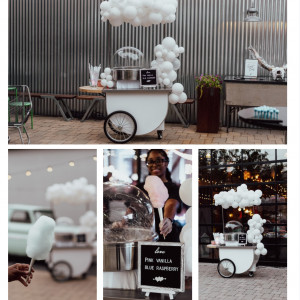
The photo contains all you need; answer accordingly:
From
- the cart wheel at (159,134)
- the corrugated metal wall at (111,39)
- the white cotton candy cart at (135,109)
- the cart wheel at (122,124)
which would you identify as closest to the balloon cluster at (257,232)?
the white cotton candy cart at (135,109)

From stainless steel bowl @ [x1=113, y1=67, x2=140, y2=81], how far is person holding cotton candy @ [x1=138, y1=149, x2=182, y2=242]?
11.0 feet

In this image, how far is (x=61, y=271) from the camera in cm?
499

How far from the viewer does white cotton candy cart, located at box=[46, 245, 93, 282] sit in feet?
16.4

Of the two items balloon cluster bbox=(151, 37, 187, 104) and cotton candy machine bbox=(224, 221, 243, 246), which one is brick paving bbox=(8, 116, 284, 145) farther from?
cotton candy machine bbox=(224, 221, 243, 246)

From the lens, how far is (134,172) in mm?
5168

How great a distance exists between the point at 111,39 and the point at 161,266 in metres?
6.72

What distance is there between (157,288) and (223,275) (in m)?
0.75

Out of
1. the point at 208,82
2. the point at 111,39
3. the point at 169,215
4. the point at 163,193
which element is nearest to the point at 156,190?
the point at 163,193

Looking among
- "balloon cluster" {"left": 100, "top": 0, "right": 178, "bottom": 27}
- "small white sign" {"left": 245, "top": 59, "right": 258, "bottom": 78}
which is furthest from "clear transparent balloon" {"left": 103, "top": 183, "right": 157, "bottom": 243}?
"small white sign" {"left": 245, "top": 59, "right": 258, "bottom": 78}

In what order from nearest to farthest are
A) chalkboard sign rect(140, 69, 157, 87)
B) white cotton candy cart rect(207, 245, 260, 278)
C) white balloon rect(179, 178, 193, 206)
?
white balloon rect(179, 178, 193, 206), white cotton candy cart rect(207, 245, 260, 278), chalkboard sign rect(140, 69, 157, 87)

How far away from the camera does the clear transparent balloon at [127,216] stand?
17.0 ft

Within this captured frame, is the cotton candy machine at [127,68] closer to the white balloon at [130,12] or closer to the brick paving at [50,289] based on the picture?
the white balloon at [130,12]
